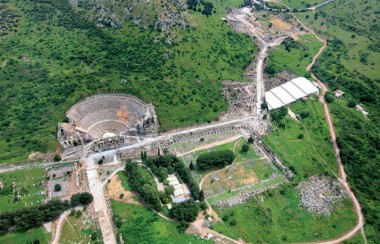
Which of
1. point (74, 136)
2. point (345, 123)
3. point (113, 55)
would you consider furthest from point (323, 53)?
point (74, 136)

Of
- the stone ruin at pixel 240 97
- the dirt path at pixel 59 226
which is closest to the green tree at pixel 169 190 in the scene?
the dirt path at pixel 59 226

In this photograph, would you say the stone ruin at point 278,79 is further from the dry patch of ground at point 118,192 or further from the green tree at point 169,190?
the dry patch of ground at point 118,192

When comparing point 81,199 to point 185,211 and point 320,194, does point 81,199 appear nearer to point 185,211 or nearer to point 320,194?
point 185,211

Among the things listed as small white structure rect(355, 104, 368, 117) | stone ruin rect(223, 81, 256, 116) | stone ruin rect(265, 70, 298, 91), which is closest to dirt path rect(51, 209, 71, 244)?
stone ruin rect(223, 81, 256, 116)

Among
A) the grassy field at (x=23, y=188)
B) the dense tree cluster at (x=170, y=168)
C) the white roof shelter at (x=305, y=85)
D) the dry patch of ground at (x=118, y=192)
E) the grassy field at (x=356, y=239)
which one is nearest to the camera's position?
the grassy field at (x=356, y=239)

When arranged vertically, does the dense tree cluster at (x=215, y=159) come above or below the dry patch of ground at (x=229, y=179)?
above
